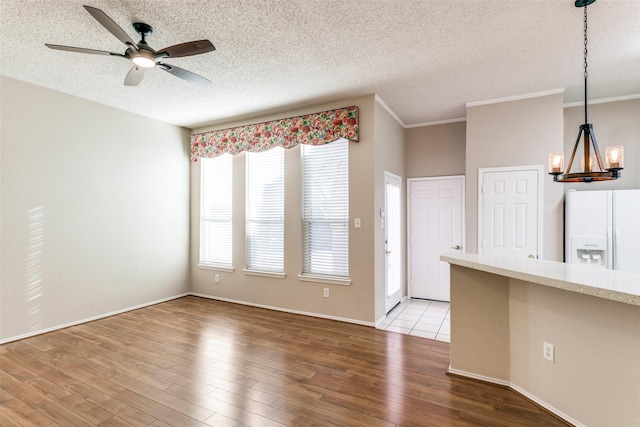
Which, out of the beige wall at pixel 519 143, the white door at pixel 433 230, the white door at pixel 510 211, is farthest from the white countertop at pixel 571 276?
the white door at pixel 433 230

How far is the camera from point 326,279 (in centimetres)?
436

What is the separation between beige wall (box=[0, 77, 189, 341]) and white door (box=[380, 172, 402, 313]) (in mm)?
3588

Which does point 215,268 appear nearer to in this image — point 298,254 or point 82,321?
point 298,254

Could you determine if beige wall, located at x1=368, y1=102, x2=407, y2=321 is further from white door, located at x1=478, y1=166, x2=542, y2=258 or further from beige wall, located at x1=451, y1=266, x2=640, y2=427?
beige wall, located at x1=451, y1=266, x2=640, y2=427

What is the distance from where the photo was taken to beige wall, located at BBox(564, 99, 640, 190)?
13.2ft

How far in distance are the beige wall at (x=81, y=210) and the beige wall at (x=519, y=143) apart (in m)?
4.74

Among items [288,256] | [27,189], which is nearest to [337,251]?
[288,256]

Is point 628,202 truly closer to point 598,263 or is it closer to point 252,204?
point 598,263

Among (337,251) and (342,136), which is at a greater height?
(342,136)

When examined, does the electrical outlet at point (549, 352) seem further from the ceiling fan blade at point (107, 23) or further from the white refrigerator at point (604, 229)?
the ceiling fan blade at point (107, 23)

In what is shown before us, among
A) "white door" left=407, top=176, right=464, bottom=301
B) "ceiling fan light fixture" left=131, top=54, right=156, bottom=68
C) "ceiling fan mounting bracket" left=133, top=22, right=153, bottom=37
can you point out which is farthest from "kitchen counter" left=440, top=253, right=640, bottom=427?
"ceiling fan mounting bracket" left=133, top=22, right=153, bottom=37

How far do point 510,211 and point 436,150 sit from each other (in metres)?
1.66

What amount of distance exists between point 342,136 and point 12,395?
4.06m

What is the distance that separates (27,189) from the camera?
3695mm
